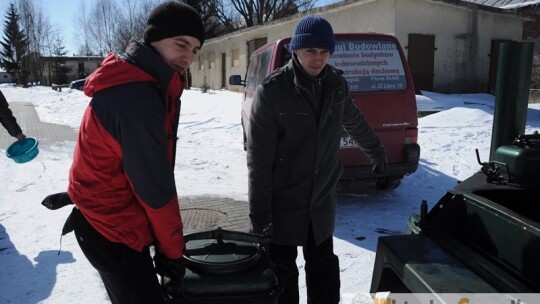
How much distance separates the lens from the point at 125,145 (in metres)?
1.64

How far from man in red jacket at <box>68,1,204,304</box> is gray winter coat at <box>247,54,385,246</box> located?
2.16ft

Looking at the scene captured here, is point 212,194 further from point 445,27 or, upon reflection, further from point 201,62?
point 201,62

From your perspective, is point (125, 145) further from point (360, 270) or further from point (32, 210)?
point (32, 210)

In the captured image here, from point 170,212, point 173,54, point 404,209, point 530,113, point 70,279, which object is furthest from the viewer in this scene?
point 530,113

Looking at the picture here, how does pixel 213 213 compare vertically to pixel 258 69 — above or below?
below

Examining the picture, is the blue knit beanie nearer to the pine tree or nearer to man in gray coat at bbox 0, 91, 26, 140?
man in gray coat at bbox 0, 91, 26, 140

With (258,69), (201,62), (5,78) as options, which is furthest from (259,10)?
(5,78)

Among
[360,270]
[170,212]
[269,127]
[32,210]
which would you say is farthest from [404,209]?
[32,210]

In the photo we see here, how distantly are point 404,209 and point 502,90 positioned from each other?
2821mm

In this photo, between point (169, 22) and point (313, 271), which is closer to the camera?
point (169, 22)

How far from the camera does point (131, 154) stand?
1642 millimetres

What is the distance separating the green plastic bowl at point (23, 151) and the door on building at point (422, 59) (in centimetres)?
1205

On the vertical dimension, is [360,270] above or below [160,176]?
below

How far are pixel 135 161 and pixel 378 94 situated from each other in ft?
12.9
